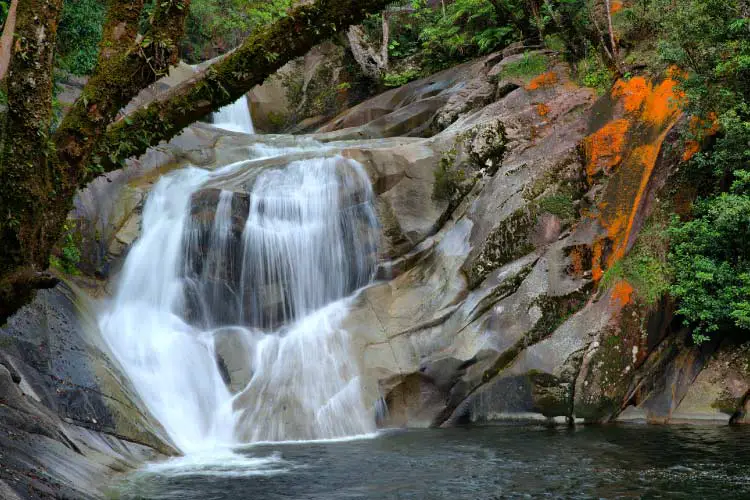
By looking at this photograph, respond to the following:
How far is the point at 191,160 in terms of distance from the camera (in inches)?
664

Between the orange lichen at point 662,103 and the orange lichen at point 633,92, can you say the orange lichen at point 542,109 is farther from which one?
the orange lichen at point 662,103

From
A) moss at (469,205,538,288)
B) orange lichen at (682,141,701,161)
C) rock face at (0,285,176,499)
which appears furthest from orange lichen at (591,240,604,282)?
rock face at (0,285,176,499)

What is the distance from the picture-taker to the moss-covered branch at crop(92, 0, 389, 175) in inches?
163

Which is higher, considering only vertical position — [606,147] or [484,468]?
[606,147]

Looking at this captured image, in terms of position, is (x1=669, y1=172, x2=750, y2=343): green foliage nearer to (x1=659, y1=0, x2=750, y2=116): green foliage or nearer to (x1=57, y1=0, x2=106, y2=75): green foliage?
(x1=659, y1=0, x2=750, y2=116): green foliage

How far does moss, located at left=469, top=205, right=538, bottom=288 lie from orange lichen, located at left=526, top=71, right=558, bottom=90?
4.20 meters

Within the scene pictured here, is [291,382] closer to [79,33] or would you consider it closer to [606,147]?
[606,147]

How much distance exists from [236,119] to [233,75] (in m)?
19.9

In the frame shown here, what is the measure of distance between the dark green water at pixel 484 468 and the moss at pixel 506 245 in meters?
3.13

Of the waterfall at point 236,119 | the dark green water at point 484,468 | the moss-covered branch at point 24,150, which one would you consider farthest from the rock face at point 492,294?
the waterfall at point 236,119

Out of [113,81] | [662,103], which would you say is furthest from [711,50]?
[113,81]

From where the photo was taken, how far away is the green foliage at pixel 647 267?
11.6 meters

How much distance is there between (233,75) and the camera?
4371 millimetres

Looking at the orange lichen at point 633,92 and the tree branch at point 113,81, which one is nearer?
the tree branch at point 113,81
